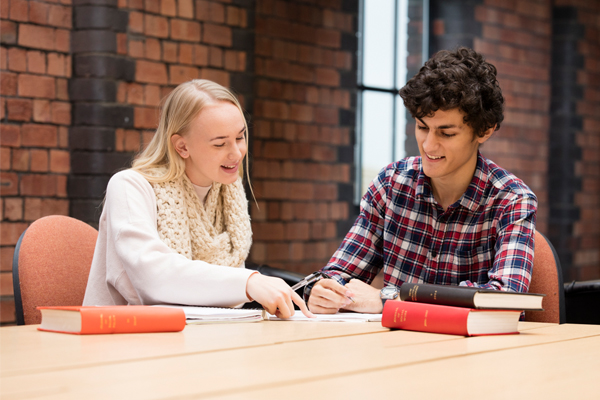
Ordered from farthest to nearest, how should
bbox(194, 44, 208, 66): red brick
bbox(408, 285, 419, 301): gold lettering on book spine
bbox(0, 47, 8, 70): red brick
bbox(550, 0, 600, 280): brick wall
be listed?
bbox(550, 0, 600, 280): brick wall
bbox(194, 44, 208, 66): red brick
bbox(0, 47, 8, 70): red brick
bbox(408, 285, 419, 301): gold lettering on book spine

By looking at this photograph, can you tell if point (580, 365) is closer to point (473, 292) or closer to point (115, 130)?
point (473, 292)

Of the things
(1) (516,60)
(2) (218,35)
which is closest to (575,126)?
(1) (516,60)

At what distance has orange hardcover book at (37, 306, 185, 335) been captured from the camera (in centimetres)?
112

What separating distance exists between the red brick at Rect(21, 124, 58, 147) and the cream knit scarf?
1.17m

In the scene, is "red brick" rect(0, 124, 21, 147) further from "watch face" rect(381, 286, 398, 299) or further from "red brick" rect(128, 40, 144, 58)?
"watch face" rect(381, 286, 398, 299)

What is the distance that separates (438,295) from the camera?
126cm

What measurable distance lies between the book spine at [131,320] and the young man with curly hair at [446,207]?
1.67 feet

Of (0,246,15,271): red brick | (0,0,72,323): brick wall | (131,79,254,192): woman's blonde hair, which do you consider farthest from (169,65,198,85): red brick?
(131,79,254,192): woman's blonde hair

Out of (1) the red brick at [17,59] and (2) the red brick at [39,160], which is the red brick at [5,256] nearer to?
(2) the red brick at [39,160]

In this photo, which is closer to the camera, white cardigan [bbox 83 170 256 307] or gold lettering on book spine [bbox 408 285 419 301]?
gold lettering on book spine [bbox 408 285 419 301]

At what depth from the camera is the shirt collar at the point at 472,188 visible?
1.81m

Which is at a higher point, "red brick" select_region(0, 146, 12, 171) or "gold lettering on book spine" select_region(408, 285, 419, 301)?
"red brick" select_region(0, 146, 12, 171)

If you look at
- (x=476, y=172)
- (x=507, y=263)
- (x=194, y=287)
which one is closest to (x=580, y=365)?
(x=507, y=263)

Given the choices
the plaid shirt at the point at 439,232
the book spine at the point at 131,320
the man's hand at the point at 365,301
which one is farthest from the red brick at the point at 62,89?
the book spine at the point at 131,320
